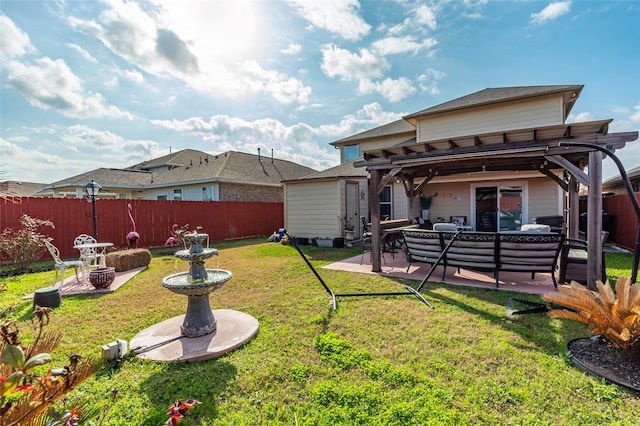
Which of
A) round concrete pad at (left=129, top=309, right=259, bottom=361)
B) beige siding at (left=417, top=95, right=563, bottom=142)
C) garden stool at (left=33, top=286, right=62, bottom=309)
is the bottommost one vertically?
round concrete pad at (left=129, top=309, right=259, bottom=361)

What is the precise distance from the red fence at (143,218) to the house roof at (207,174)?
2.28m

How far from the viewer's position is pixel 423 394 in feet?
8.25

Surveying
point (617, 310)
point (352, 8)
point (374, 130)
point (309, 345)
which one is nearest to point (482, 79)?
point (374, 130)

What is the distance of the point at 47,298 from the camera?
15.5 feet

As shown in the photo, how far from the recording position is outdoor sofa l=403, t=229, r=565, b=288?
5238 millimetres

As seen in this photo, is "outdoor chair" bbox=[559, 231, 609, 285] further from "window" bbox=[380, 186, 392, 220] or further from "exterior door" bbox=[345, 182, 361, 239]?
"window" bbox=[380, 186, 392, 220]

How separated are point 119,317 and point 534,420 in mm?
5216

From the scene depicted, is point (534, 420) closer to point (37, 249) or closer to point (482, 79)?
point (37, 249)

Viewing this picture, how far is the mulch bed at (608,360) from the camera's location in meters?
2.68

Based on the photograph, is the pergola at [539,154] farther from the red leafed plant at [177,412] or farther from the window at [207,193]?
the window at [207,193]

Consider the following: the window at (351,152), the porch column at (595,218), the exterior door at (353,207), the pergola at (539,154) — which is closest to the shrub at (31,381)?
the pergola at (539,154)

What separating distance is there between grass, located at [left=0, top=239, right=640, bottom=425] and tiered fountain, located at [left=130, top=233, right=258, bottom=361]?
0.15 m

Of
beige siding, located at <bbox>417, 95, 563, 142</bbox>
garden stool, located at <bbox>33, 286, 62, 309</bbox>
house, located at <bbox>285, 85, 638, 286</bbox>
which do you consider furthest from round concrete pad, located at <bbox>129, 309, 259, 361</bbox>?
beige siding, located at <bbox>417, 95, 563, 142</bbox>

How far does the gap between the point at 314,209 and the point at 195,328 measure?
9.36 m
